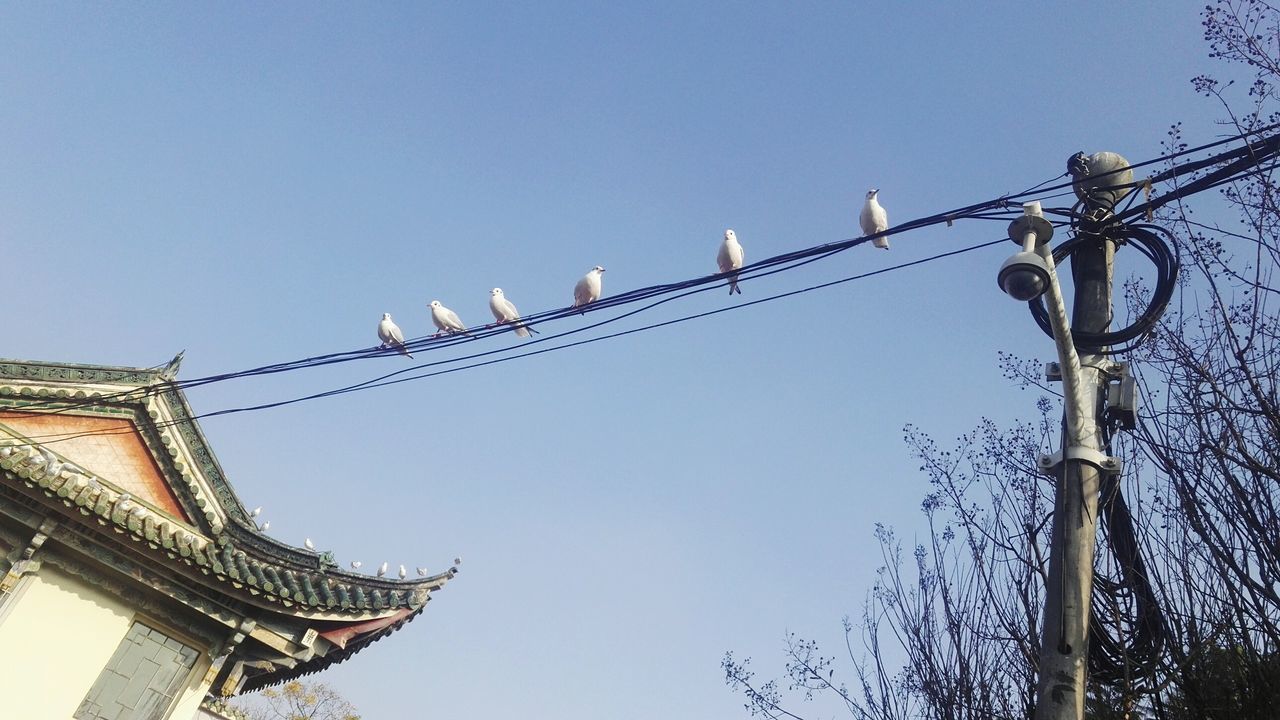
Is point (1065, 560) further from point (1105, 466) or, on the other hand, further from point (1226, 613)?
point (1226, 613)

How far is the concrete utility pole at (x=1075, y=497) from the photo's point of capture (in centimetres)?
340

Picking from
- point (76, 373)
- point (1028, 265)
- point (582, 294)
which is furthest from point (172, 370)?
point (1028, 265)

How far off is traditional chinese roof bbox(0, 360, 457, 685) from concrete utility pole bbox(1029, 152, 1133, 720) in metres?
8.68

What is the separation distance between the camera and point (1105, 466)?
12.4 ft

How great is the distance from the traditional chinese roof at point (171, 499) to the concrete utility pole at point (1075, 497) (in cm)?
868

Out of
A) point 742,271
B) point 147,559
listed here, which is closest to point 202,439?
point 147,559

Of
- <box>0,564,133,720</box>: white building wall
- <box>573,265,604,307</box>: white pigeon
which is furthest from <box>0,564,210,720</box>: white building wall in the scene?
<box>573,265,604,307</box>: white pigeon

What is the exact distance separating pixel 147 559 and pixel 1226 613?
34.7ft

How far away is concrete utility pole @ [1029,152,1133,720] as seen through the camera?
3402 millimetres

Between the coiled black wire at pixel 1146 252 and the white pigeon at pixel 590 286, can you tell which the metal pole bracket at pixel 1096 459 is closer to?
the coiled black wire at pixel 1146 252

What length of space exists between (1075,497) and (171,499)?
37.1 feet

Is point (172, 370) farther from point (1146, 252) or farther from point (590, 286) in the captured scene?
point (1146, 252)

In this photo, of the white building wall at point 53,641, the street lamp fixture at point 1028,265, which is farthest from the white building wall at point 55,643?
the street lamp fixture at point 1028,265

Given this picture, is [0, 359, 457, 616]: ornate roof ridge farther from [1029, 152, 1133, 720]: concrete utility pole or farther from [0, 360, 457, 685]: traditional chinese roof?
[1029, 152, 1133, 720]: concrete utility pole
